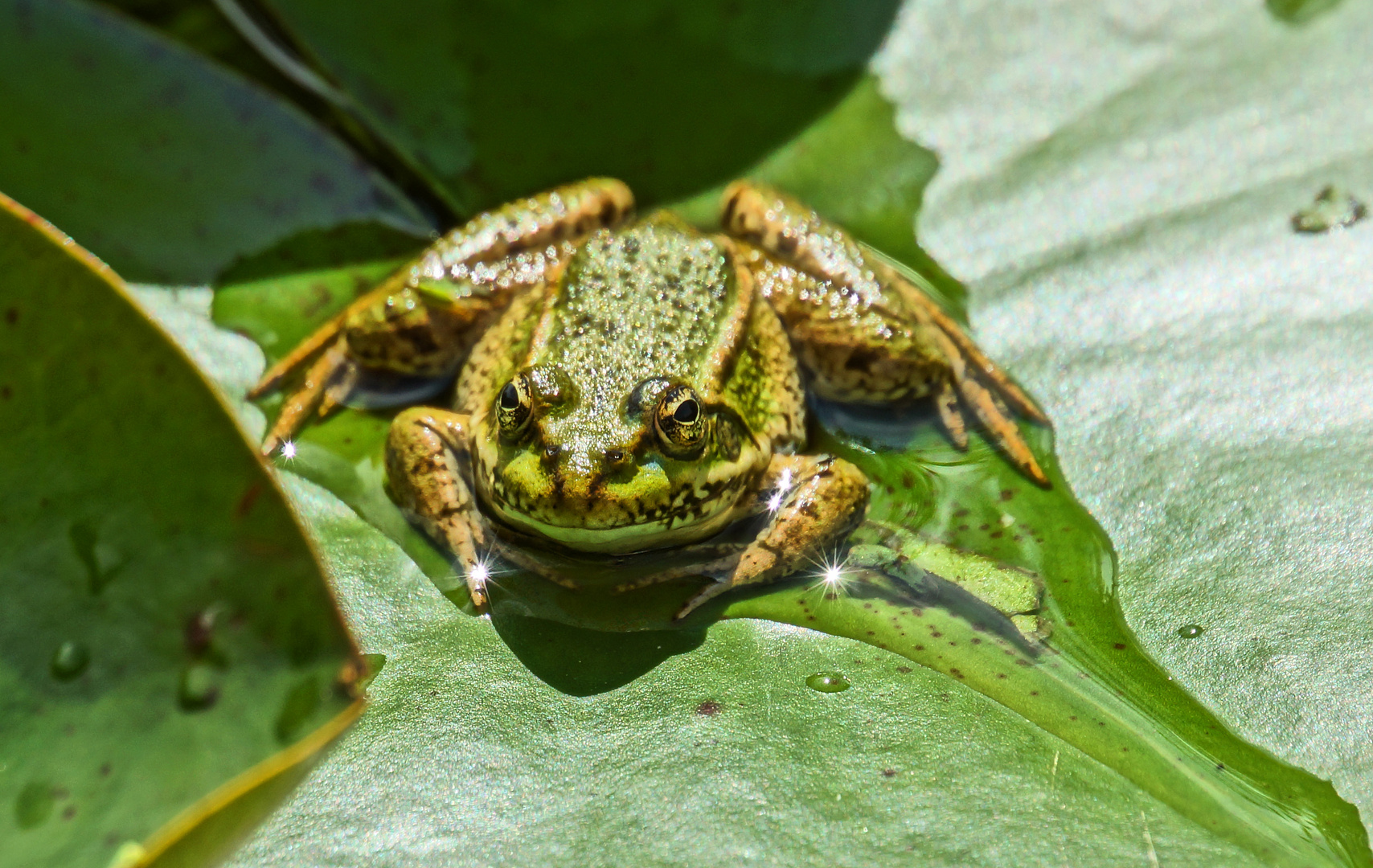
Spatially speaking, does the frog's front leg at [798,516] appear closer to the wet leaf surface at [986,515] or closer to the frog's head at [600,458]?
the wet leaf surface at [986,515]

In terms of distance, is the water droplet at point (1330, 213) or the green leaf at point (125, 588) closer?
the green leaf at point (125, 588)

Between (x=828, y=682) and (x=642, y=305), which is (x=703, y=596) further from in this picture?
(x=642, y=305)

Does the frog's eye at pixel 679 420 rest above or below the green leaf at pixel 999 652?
above

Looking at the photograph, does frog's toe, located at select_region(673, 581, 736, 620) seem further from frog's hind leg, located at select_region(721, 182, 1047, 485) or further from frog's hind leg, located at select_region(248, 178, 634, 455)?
frog's hind leg, located at select_region(248, 178, 634, 455)

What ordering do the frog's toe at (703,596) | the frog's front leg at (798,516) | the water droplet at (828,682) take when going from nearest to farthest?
the water droplet at (828,682) → the frog's toe at (703,596) → the frog's front leg at (798,516)

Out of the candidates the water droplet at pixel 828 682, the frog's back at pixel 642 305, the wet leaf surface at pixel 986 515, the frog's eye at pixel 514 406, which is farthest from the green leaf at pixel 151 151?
the water droplet at pixel 828 682

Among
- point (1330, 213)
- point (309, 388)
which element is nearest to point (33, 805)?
point (309, 388)

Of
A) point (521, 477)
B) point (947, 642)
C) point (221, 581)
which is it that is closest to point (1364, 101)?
point (947, 642)
